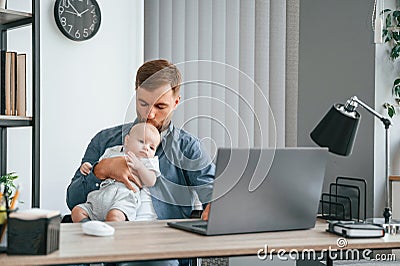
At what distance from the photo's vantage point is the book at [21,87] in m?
3.39

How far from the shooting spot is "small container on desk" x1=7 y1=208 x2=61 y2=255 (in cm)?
160

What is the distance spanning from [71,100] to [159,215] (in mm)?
1479

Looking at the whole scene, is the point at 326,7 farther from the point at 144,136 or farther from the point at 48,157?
the point at 144,136

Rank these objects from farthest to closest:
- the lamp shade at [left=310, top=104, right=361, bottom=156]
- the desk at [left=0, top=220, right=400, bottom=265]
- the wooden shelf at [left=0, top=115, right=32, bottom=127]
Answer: the wooden shelf at [left=0, top=115, right=32, bottom=127]
the lamp shade at [left=310, top=104, right=361, bottom=156]
the desk at [left=0, top=220, right=400, bottom=265]

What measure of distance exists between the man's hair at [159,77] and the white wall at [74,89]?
1.34 meters

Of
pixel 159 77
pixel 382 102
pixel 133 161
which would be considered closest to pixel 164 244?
pixel 133 161

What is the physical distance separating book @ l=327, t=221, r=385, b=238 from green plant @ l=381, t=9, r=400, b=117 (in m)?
1.99

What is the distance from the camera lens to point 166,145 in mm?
2586

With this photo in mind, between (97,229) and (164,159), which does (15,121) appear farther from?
(97,229)

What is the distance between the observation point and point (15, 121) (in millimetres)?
3346

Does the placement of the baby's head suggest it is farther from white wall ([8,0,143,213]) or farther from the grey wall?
the grey wall

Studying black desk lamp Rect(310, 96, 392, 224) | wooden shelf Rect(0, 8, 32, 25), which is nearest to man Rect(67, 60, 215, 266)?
black desk lamp Rect(310, 96, 392, 224)

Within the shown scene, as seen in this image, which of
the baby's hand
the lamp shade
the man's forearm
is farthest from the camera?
the man's forearm

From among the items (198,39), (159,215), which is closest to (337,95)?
(198,39)
